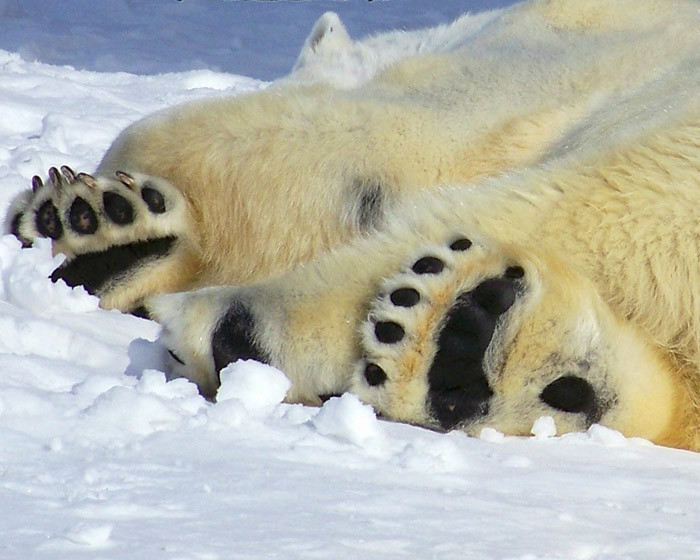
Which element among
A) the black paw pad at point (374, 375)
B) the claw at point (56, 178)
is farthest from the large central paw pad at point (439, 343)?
the claw at point (56, 178)

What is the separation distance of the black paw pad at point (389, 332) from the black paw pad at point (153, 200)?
0.82 m

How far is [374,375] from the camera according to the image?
1764 mm

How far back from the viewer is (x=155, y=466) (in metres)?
1.45

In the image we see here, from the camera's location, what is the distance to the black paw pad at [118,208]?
2.36 metres

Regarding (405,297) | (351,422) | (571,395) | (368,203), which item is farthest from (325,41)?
(351,422)

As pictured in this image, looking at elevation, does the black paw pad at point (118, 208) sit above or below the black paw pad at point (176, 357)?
above

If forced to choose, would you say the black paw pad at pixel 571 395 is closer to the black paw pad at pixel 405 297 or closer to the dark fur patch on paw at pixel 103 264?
the black paw pad at pixel 405 297

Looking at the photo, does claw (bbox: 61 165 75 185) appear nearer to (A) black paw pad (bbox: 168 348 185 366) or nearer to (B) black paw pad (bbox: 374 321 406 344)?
(A) black paw pad (bbox: 168 348 185 366)

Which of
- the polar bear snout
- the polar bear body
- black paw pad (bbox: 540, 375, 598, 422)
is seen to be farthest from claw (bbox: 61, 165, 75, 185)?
black paw pad (bbox: 540, 375, 598, 422)

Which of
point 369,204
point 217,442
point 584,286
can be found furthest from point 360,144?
point 217,442

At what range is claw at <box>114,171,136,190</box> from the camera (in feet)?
7.93

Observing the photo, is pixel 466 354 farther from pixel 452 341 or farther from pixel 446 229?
pixel 446 229

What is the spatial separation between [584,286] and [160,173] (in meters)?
1.12

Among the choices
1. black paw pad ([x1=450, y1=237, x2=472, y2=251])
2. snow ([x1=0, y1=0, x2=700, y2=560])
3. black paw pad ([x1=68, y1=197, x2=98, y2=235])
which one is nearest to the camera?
snow ([x1=0, y1=0, x2=700, y2=560])
